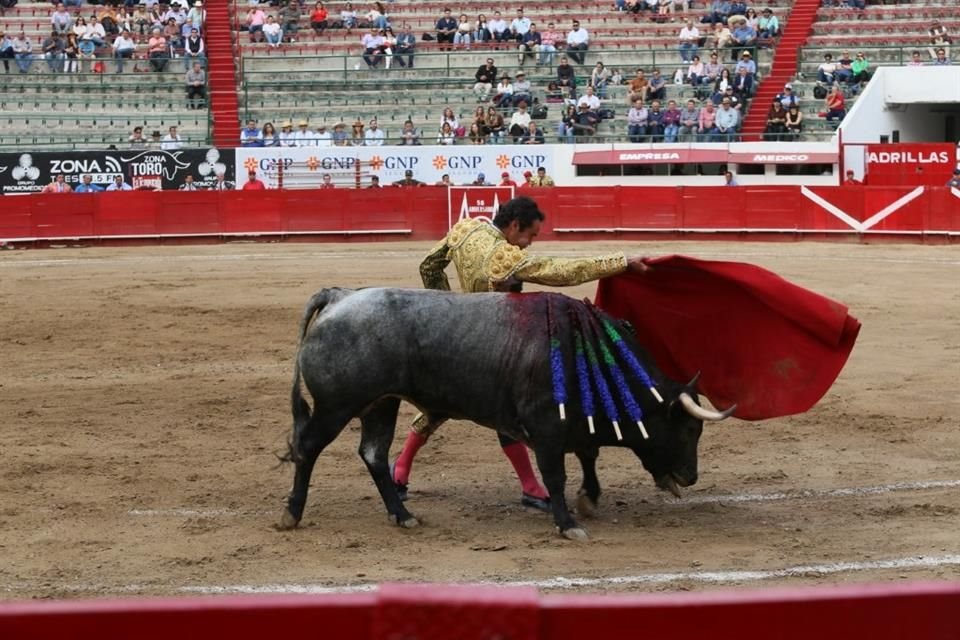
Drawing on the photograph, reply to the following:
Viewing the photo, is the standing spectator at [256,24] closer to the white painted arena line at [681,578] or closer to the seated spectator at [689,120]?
the seated spectator at [689,120]

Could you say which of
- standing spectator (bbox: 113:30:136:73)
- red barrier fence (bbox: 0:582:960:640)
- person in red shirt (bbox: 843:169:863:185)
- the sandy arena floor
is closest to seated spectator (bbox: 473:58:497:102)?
standing spectator (bbox: 113:30:136:73)

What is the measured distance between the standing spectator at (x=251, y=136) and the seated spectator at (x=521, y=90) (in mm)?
5243

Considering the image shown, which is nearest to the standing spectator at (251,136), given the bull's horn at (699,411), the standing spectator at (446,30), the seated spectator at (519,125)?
the seated spectator at (519,125)

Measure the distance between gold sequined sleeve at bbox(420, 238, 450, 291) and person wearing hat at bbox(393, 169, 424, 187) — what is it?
19025 mm

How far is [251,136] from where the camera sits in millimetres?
27734

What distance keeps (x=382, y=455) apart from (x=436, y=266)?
1.08 m

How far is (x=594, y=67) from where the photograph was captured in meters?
30.3

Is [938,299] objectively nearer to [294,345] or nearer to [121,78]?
[294,345]

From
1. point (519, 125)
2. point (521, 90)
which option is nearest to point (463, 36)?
point (521, 90)

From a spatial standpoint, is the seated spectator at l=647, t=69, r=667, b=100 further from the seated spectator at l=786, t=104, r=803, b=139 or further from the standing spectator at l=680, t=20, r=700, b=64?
the seated spectator at l=786, t=104, r=803, b=139

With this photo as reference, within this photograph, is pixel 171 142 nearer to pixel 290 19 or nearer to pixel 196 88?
pixel 196 88

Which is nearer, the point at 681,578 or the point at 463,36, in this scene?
the point at 681,578

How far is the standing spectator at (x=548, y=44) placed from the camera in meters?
30.6

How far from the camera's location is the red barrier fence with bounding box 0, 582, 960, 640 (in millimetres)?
2273
